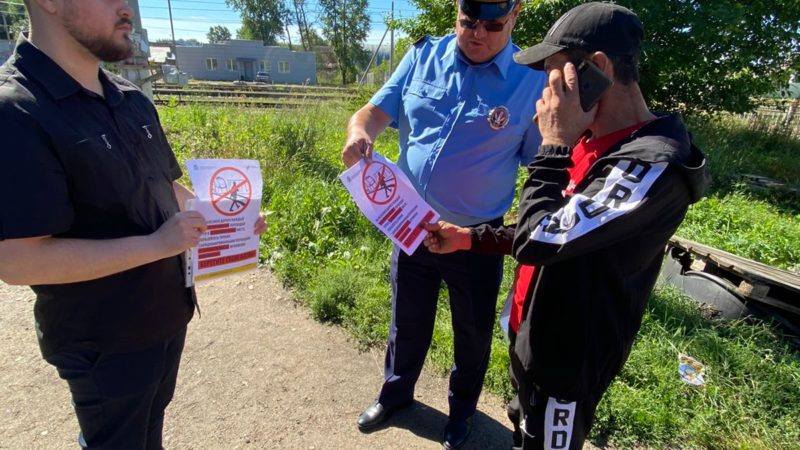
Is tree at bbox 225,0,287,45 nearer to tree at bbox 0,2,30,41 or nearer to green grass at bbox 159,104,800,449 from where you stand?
tree at bbox 0,2,30,41

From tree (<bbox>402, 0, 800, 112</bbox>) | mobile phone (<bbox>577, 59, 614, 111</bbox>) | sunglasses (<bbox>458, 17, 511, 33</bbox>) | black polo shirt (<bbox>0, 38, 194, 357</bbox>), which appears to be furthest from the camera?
tree (<bbox>402, 0, 800, 112</bbox>)

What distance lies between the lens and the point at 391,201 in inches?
85.0

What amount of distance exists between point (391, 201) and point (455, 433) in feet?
4.91

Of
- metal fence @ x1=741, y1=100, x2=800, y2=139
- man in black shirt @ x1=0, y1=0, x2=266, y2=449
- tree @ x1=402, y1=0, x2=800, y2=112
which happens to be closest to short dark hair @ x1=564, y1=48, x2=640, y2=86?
man in black shirt @ x1=0, y1=0, x2=266, y2=449

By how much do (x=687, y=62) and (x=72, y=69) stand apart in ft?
36.9

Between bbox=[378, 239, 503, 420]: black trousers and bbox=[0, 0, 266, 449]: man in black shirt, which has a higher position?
bbox=[0, 0, 266, 449]: man in black shirt

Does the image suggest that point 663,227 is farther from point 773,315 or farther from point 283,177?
point 283,177

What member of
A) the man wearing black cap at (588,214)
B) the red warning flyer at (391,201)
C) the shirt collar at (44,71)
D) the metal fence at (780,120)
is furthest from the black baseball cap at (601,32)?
the metal fence at (780,120)

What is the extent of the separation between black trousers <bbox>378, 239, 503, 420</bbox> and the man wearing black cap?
0.70 m

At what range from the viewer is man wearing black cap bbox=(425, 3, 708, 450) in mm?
1337

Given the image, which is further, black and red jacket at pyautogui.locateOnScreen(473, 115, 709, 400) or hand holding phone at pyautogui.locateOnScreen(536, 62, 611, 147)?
hand holding phone at pyautogui.locateOnScreen(536, 62, 611, 147)

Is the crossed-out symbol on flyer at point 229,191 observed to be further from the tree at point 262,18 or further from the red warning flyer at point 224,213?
the tree at point 262,18

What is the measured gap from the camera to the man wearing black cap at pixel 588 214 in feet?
4.39

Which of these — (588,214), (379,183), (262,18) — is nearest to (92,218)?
(379,183)
